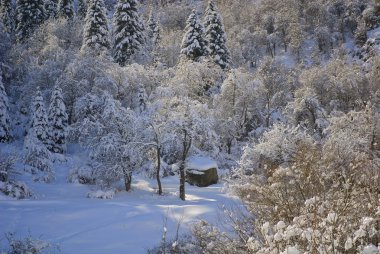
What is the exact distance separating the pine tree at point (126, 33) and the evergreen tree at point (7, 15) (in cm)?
1858

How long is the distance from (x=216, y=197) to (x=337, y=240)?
19.6m

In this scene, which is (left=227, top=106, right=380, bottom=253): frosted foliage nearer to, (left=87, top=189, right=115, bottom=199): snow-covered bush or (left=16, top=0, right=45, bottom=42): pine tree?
(left=87, top=189, right=115, bottom=199): snow-covered bush

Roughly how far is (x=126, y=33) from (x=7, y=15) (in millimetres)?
23544

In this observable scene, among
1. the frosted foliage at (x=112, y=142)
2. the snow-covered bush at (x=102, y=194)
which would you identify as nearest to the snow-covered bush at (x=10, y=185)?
the snow-covered bush at (x=102, y=194)

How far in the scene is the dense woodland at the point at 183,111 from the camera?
11.8 metres

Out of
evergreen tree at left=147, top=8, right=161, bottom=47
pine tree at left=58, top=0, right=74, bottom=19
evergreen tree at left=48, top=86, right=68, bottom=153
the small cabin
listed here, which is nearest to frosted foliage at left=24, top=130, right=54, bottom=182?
evergreen tree at left=48, top=86, right=68, bottom=153

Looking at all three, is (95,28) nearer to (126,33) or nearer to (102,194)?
(126,33)

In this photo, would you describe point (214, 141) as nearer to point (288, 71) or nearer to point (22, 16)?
point (288, 71)

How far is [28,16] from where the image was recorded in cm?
4747

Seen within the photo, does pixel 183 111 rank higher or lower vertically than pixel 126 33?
lower

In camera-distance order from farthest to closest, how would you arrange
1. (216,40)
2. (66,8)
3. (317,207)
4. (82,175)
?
(66,8), (216,40), (82,175), (317,207)

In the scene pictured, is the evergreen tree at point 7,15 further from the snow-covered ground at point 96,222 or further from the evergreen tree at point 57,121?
the snow-covered ground at point 96,222

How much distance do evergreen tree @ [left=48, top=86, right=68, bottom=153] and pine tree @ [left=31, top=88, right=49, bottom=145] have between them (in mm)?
555

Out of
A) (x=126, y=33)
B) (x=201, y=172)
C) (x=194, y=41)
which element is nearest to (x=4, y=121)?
(x=126, y=33)
